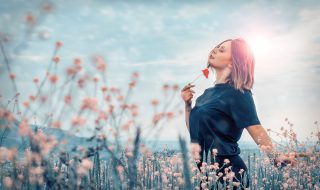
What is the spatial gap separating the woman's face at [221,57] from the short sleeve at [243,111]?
0.46 metres

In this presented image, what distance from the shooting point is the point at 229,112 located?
3.44m

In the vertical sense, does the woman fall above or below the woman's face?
below

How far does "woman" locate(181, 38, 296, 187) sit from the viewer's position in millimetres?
3348

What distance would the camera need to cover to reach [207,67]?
13.1 feet

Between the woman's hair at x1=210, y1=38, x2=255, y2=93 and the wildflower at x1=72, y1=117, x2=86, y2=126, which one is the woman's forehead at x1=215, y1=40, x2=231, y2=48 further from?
the wildflower at x1=72, y1=117, x2=86, y2=126

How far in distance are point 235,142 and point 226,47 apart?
3.22 feet

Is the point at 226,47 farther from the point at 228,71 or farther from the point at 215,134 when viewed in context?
the point at 215,134

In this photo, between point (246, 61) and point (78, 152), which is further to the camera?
point (246, 61)

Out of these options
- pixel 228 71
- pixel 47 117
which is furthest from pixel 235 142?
pixel 47 117

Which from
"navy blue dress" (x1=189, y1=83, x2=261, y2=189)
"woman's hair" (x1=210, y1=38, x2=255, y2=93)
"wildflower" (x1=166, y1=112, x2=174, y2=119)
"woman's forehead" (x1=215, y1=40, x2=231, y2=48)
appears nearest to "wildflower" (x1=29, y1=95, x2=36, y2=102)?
"wildflower" (x1=166, y1=112, x2=174, y2=119)

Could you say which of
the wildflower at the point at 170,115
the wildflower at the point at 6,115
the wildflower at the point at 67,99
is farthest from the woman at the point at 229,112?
the wildflower at the point at 6,115

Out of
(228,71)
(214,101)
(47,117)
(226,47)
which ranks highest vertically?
(226,47)

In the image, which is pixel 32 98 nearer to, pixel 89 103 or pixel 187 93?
pixel 89 103

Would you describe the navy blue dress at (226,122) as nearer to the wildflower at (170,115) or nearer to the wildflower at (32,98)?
the wildflower at (170,115)
